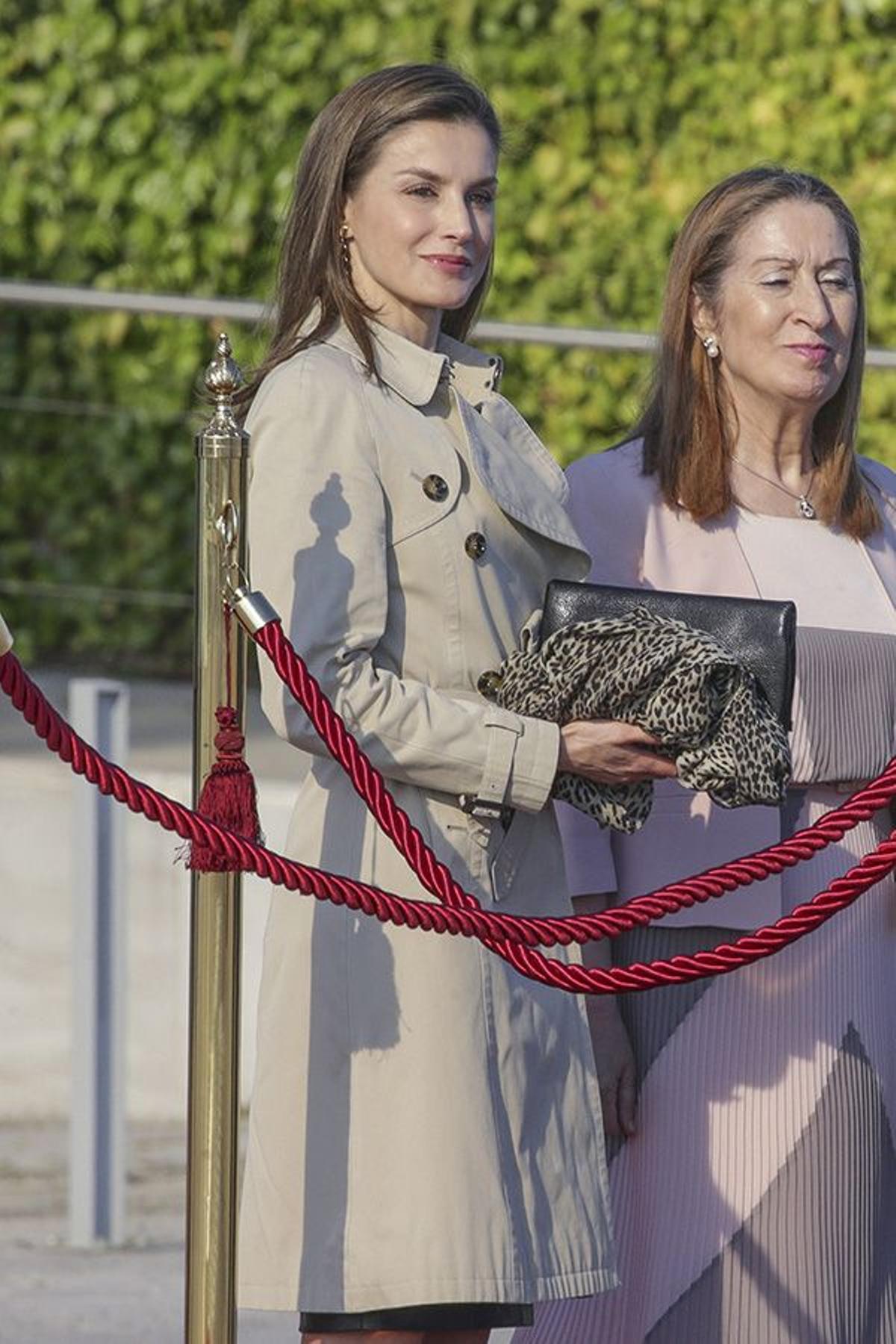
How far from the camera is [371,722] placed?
132 inches

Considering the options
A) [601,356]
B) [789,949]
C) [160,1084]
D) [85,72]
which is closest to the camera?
[789,949]

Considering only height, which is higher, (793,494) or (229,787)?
(793,494)

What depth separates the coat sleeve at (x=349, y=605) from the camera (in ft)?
11.0

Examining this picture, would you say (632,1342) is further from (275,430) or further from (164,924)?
(164,924)

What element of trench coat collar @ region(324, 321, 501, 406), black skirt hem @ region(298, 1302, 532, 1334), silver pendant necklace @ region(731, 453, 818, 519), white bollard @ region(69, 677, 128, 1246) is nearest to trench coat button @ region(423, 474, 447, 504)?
trench coat collar @ region(324, 321, 501, 406)

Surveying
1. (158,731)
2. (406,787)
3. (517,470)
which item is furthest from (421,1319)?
(158,731)

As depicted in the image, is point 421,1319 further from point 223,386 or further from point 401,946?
point 223,386

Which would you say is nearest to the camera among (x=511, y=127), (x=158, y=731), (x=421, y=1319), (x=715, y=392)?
(x=421, y=1319)

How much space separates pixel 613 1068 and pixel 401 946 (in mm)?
570

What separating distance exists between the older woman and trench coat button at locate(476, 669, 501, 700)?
0.45 meters

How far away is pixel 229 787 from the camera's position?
339cm

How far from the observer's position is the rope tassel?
133 inches

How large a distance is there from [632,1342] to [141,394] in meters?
4.25

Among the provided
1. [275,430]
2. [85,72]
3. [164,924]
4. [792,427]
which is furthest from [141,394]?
[275,430]
